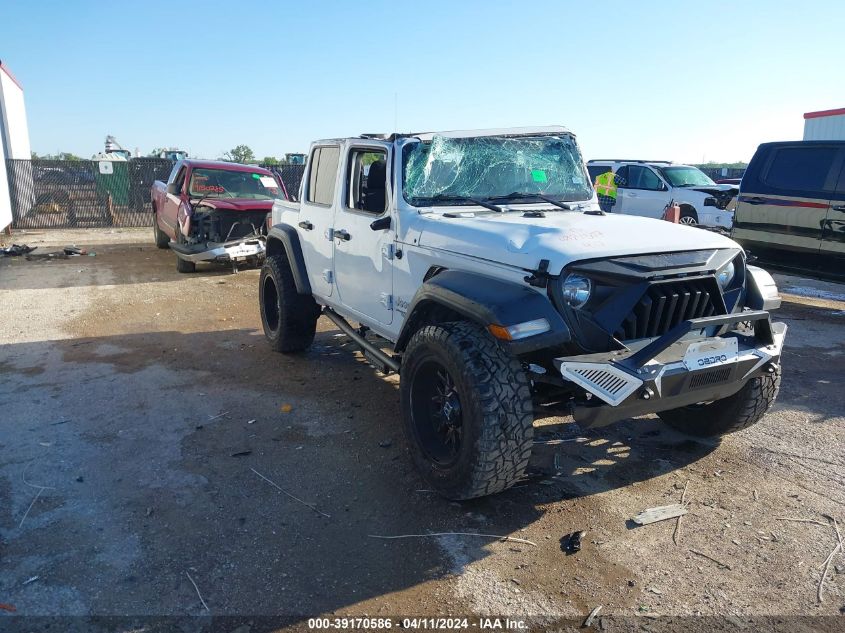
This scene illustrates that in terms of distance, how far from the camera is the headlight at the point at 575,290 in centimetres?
328

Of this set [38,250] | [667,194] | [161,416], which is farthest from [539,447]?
[38,250]

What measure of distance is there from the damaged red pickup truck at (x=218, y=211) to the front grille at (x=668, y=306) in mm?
8378

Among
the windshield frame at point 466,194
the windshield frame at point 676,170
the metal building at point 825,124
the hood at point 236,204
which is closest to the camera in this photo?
the windshield frame at point 466,194

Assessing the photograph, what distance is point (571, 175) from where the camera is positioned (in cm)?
493

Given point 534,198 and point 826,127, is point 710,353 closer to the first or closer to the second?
point 534,198

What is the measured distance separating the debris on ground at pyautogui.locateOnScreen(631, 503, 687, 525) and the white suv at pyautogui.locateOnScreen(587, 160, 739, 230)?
1058 cm

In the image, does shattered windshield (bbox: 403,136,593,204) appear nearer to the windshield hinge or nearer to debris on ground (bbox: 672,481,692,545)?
the windshield hinge

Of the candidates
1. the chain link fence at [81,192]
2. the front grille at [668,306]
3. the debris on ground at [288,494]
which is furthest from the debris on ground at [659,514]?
the chain link fence at [81,192]

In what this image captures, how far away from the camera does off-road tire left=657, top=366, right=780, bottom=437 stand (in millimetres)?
4008

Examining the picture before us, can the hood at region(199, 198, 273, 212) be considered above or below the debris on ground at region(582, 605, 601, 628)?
above

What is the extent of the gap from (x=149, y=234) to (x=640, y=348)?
54.2ft

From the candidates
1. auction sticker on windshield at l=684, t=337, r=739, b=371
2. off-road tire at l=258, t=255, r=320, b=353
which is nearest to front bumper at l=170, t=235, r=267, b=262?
off-road tire at l=258, t=255, r=320, b=353

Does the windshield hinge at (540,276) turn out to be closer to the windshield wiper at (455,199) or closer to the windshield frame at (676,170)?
the windshield wiper at (455,199)

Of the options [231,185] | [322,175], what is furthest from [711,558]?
[231,185]
